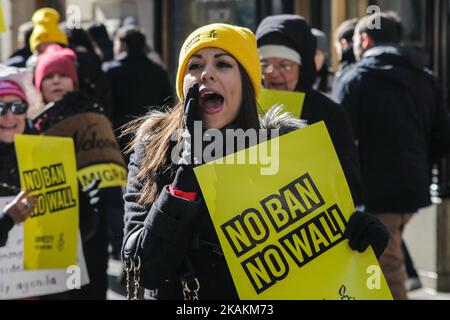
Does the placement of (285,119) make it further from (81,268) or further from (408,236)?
(408,236)

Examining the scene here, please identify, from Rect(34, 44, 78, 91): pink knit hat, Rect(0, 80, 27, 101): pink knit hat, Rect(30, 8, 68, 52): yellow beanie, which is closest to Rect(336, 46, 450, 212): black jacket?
Rect(34, 44, 78, 91): pink knit hat

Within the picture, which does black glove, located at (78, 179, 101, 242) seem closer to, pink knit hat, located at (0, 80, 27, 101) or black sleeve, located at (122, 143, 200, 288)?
pink knit hat, located at (0, 80, 27, 101)

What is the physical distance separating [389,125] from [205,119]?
9.44 ft

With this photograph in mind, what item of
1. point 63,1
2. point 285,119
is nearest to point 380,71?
point 285,119

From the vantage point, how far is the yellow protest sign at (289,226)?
9.94ft

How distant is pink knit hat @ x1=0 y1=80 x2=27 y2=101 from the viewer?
4840mm

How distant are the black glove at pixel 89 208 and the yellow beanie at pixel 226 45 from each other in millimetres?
1791

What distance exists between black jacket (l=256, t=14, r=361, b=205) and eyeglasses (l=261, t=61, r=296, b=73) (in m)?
0.10

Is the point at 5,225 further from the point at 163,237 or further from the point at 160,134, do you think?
the point at 163,237

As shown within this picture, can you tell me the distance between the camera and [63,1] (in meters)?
A: 15.0

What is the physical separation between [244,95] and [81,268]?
6.50ft

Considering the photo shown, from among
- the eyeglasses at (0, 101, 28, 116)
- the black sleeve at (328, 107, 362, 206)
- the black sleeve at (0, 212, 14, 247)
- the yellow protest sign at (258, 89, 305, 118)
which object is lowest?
the black sleeve at (0, 212, 14, 247)

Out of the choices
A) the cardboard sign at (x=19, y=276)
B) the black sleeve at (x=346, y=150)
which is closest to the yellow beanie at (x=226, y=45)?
the black sleeve at (x=346, y=150)

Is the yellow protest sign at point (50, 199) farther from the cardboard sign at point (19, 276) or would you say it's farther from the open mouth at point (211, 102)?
the open mouth at point (211, 102)
